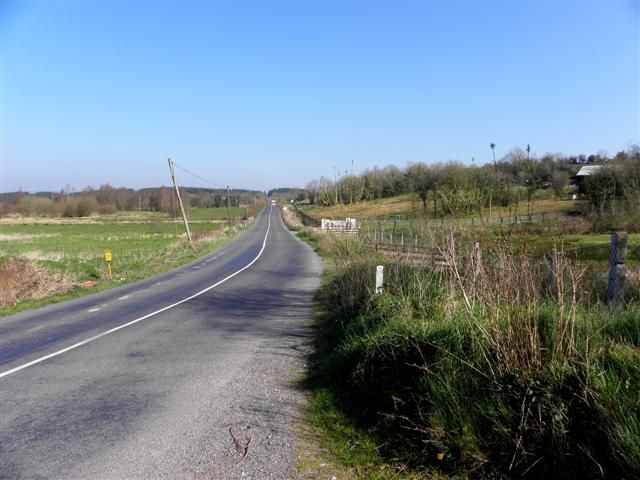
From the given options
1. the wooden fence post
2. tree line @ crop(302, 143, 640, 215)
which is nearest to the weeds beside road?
the wooden fence post

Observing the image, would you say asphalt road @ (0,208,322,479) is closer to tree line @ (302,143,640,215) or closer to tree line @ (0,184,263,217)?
tree line @ (302,143,640,215)

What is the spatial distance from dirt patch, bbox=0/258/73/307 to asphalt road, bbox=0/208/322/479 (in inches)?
170

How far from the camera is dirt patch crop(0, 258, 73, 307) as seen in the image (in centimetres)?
1833

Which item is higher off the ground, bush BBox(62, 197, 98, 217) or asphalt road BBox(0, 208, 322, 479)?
bush BBox(62, 197, 98, 217)

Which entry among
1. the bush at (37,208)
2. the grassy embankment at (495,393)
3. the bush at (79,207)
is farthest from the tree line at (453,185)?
the bush at (37,208)

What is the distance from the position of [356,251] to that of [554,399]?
31.8 ft

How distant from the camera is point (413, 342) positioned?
18.2 ft

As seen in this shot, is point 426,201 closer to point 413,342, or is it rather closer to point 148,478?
point 413,342

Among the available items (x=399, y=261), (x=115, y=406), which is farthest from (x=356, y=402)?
(x=399, y=261)

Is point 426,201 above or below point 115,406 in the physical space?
above

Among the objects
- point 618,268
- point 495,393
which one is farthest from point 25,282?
point 495,393

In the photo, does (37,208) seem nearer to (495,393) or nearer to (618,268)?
(618,268)

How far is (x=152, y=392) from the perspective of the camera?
6.64m

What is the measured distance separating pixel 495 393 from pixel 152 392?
4.15m
